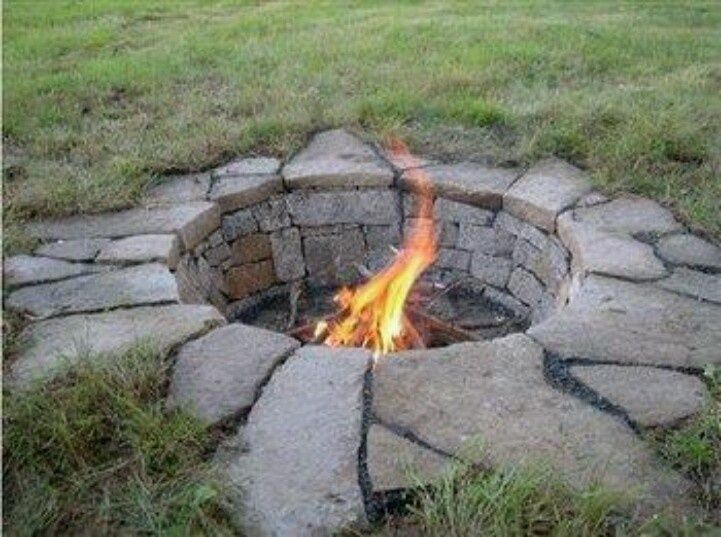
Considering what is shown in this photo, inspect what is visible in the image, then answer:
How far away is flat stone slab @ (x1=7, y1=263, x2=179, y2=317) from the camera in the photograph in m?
3.21

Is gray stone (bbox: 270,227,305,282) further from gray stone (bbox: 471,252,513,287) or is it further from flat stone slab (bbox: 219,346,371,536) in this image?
flat stone slab (bbox: 219,346,371,536)

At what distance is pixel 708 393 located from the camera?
2.56 metres

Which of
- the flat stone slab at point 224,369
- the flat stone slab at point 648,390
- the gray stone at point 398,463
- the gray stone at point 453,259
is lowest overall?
the gray stone at point 453,259

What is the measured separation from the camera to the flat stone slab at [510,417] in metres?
2.25

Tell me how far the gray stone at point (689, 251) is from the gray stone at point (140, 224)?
2.12m

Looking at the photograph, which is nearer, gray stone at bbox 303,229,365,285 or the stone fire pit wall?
the stone fire pit wall

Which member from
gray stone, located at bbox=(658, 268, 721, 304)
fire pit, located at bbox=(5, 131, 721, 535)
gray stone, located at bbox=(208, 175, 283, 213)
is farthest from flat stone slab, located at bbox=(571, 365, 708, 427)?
gray stone, located at bbox=(208, 175, 283, 213)

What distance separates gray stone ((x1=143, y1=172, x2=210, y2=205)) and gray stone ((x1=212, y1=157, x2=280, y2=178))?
0.09 metres

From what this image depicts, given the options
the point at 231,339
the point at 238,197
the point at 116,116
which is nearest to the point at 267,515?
the point at 231,339

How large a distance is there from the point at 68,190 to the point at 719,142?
11.0 feet

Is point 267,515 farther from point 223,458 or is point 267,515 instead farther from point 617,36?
point 617,36

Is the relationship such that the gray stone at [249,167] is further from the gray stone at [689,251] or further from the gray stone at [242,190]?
the gray stone at [689,251]

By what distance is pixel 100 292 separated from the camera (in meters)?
3.32

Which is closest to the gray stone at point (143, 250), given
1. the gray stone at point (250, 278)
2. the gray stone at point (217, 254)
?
the gray stone at point (217, 254)
